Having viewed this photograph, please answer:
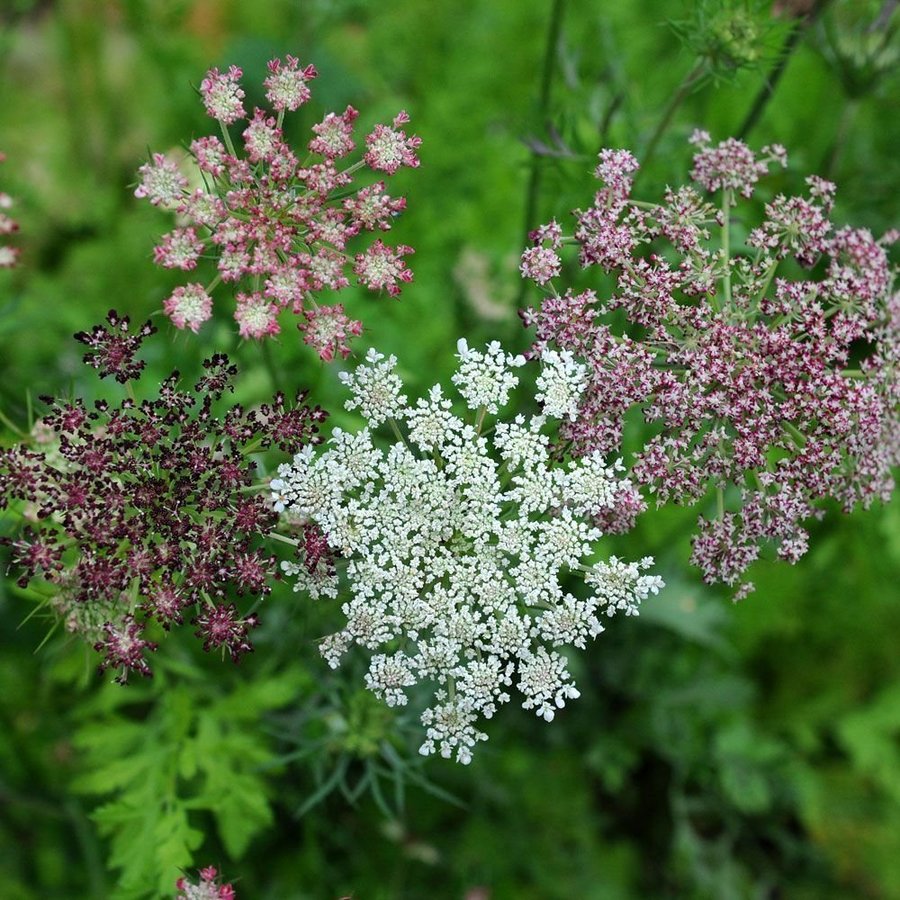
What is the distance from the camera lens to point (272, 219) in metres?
2.86

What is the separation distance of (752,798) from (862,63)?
3.73m

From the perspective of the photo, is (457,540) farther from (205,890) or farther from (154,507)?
(205,890)

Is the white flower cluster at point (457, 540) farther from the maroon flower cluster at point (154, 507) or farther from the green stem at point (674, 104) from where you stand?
the green stem at point (674, 104)

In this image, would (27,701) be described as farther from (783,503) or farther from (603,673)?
(783,503)

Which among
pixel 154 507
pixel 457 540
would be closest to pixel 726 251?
pixel 457 540

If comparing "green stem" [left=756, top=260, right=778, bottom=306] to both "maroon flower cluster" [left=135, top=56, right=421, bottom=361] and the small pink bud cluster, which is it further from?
the small pink bud cluster

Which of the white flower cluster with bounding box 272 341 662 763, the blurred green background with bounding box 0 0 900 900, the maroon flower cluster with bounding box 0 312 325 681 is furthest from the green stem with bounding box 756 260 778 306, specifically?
the maroon flower cluster with bounding box 0 312 325 681

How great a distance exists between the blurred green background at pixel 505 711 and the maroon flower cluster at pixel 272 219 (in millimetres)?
1259

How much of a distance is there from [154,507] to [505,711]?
299cm

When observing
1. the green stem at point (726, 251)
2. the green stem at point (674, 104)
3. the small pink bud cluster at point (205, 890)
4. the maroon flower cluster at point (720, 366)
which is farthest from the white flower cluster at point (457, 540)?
the green stem at point (674, 104)

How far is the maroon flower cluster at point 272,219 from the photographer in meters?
2.81

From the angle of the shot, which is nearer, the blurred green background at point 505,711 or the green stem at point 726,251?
the green stem at point 726,251

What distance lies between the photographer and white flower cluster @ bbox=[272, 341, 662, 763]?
286 centimetres

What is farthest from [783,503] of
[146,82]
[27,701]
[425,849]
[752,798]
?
[146,82]
